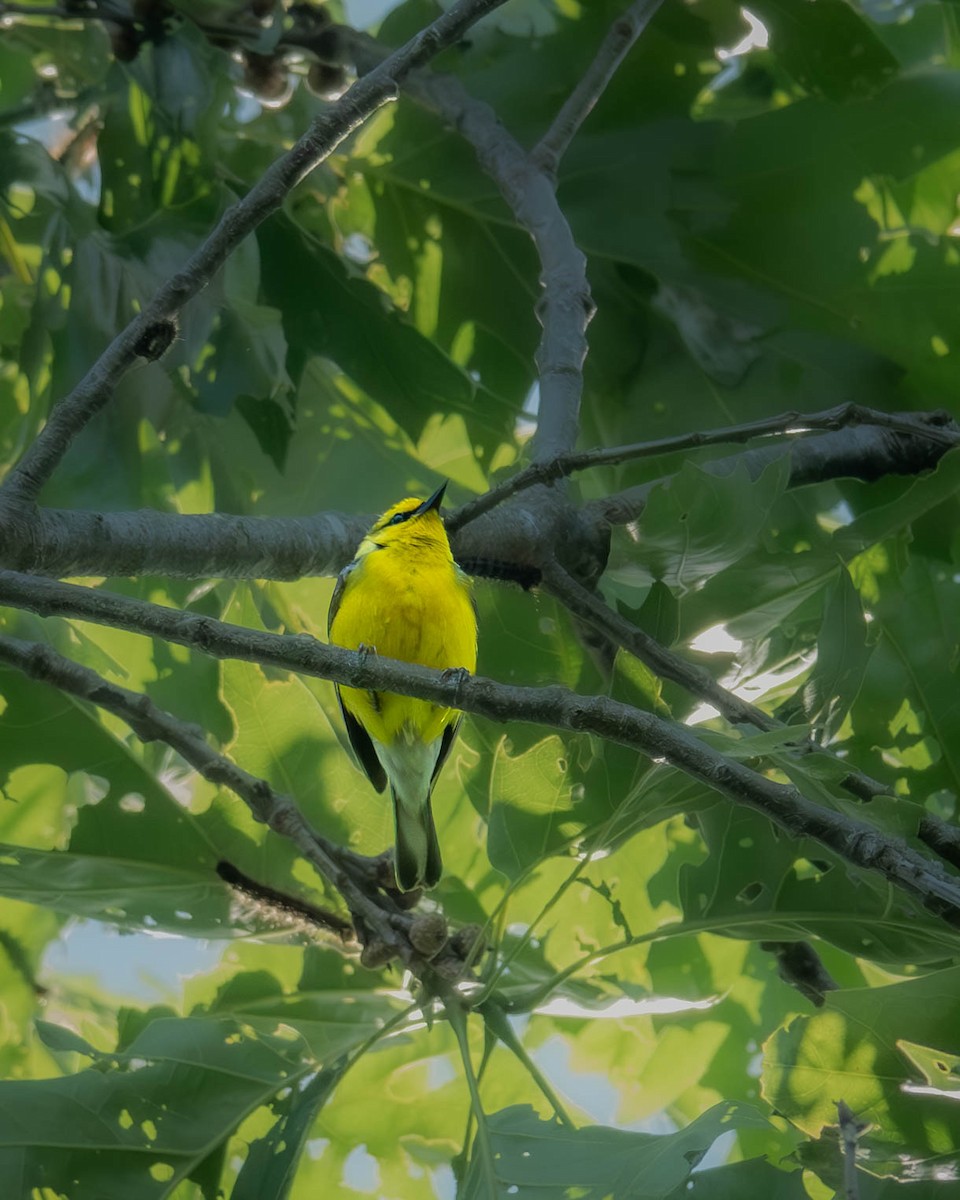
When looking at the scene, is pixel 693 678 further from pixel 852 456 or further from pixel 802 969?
pixel 852 456

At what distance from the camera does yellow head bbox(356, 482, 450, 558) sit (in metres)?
3.65

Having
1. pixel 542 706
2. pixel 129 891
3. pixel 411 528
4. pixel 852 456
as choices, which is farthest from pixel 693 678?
pixel 411 528

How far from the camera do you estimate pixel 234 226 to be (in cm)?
229

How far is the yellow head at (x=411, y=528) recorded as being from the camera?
12.0 ft

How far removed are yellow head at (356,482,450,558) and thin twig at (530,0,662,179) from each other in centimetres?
94

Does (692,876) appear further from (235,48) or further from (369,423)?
(235,48)

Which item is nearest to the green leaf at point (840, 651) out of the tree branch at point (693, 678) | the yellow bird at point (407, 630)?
the tree branch at point (693, 678)

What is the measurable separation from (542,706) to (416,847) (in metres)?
1.46

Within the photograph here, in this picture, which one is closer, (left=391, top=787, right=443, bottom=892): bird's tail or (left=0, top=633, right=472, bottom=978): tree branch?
(left=0, top=633, right=472, bottom=978): tree branch

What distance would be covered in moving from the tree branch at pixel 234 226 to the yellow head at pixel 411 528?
4.44 feet

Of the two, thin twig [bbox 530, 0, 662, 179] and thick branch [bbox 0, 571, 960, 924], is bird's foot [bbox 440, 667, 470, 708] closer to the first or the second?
thick branch [bbox 0, 571, 960, 924]

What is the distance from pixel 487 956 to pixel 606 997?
0.32 meters

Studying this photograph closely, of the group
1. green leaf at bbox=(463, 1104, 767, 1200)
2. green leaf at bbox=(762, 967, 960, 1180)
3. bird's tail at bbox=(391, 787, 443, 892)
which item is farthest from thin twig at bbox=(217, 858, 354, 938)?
green leaf at bbox=(762, 967, 960, 1180)

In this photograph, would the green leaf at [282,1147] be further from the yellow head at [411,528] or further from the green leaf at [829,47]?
the green leaf at [829,47]
